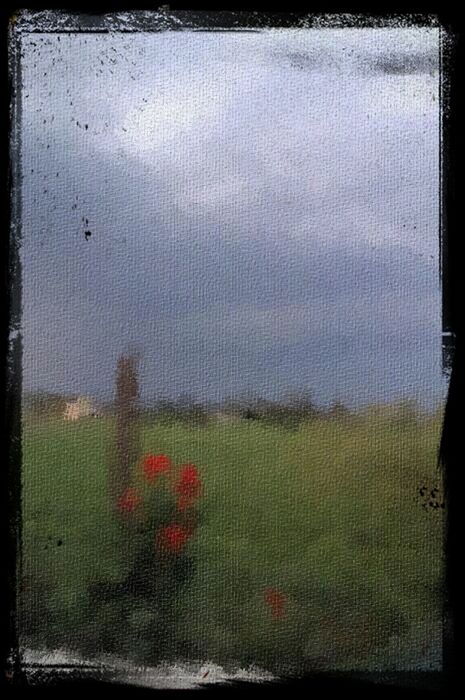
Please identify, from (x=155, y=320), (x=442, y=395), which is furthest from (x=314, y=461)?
(x=155, y=320)

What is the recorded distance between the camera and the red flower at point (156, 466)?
1333 millimetres

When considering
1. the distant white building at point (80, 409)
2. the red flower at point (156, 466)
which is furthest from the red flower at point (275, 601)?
the distant white building at point (80, 409)

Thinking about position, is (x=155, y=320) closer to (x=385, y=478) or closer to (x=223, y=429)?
(x=223, y=429)

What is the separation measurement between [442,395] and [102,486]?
0.56m

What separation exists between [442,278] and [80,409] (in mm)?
611

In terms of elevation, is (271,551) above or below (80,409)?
below

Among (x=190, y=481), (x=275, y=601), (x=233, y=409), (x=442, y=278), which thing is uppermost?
(x=442, y=278)

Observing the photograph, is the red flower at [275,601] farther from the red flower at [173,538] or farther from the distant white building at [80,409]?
the distant white building at [80,409]

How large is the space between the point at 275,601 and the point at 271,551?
0.08 meters

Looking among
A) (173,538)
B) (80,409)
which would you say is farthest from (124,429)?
(173,538)

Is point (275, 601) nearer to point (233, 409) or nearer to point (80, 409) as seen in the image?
point (233, 409)

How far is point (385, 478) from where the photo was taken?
1.34 meters

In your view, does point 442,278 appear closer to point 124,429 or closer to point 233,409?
point 233,409

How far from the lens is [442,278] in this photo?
1342 mm
